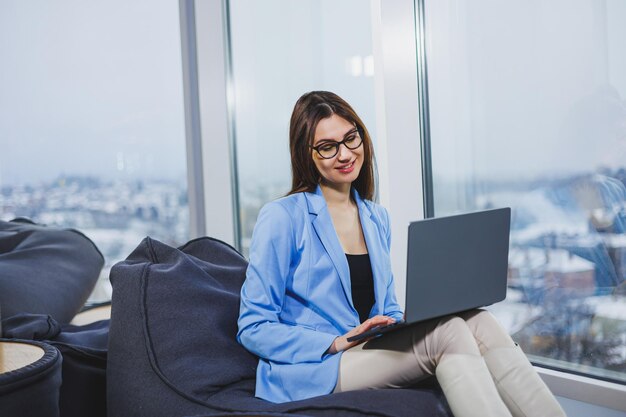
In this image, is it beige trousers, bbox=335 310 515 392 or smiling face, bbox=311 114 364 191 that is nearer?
beige trousers, bbox=335 310 515 392

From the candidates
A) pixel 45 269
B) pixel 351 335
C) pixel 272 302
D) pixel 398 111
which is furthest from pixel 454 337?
pixel 45 269

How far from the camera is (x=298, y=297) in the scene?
2021 mm

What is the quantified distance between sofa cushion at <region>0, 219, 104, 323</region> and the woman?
1.00 meters

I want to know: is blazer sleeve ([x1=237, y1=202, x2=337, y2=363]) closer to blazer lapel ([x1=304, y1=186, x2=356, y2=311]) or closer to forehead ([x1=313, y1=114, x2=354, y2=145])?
blazer lapel ([x1=304, y1=186, x2=356, y2=311])

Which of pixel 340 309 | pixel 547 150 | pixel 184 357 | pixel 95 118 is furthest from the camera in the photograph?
pixel 95 118

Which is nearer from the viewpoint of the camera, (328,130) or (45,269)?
(328,130)

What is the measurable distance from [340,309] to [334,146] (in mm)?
486

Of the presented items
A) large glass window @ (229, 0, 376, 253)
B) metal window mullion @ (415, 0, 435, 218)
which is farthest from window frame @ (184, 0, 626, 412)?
large glass window @ (229, 0, 376, 253)

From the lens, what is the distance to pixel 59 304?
2.68 m

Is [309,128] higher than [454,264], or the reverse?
[309,128]

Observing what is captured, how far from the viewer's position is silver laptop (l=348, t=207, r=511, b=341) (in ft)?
5.25

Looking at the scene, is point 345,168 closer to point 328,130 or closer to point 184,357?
point 328,130

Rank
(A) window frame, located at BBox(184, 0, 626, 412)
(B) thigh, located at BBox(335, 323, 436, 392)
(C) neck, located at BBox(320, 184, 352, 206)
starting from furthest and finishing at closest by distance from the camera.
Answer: (A) window frame, located at BBox(184, 0, 626, 412)
(C) neck, located at BBox(320, 184, 352, 206)
(B) thigh, located at BBox(335, 323, 436, 392)

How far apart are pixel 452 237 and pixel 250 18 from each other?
266cm
